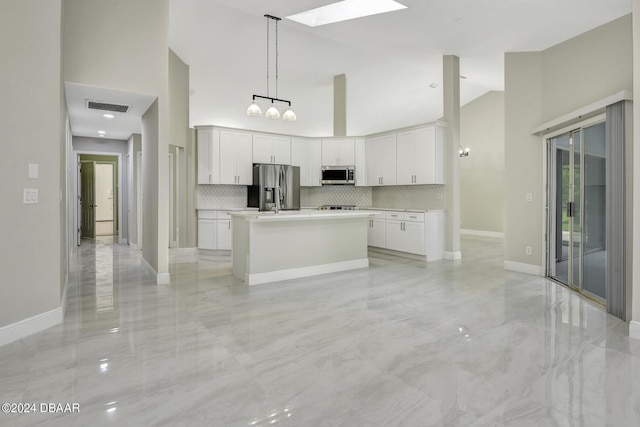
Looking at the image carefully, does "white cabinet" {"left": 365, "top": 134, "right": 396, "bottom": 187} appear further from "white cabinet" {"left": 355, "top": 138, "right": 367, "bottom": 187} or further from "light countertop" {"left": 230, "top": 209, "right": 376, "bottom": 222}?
"light countertop" {"left": 230, "top": 209, "right": 376, "bottom": 222}

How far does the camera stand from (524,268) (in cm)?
536

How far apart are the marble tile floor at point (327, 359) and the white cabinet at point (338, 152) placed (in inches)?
166

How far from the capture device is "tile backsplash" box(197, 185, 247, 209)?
7.51 m

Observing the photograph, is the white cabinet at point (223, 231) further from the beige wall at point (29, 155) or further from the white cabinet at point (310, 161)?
the beige wall at point (29, 155)

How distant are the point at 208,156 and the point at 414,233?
171 inches

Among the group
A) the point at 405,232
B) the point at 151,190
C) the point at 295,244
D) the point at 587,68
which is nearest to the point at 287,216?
the point at 295,244

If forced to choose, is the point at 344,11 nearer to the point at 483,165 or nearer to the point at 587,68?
the point at 587,68

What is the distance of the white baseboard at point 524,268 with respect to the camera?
5.20 meters

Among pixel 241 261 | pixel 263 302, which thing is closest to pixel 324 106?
pixel 241 261

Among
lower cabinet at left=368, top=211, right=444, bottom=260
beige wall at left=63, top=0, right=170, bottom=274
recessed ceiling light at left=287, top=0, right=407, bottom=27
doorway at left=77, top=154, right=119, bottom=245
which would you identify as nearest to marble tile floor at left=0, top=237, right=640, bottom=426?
Answer: beige wall at left=63, top=0, right=170, bottom=274

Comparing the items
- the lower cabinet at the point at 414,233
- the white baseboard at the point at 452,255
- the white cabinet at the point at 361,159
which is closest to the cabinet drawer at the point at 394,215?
the lower cabinet at the point at 414,233

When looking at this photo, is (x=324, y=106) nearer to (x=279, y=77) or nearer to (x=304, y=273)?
(x=279, y=77)

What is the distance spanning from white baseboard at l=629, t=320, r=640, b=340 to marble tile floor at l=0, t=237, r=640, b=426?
59 millimetres

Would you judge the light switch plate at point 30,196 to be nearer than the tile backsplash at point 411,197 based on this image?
Yes
